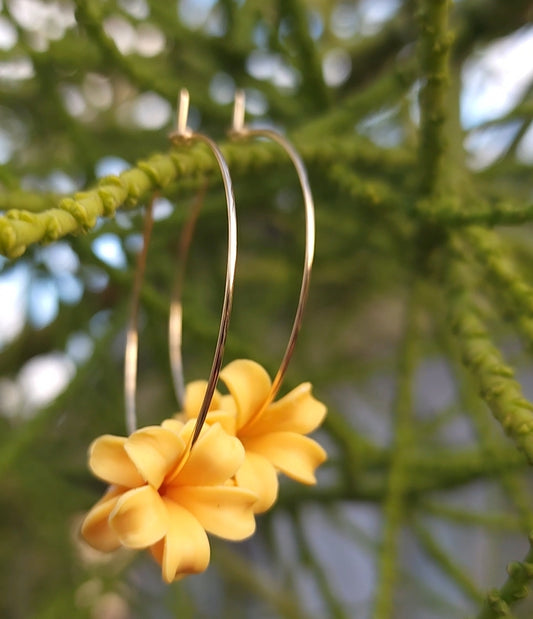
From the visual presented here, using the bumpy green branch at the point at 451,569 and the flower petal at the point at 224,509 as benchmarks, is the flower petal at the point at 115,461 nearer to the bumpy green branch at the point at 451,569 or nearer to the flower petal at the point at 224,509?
the flower petal at the point at 224,509

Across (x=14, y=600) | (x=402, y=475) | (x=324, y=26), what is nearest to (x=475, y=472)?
(x=402, y=475)

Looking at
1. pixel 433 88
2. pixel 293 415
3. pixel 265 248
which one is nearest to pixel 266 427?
pixel 293 415

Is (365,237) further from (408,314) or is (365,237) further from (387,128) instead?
(387,128)

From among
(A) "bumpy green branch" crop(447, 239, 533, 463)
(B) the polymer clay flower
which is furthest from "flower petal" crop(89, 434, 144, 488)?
(A) "bumpy green branch" crop(447, 239, 533, 463)

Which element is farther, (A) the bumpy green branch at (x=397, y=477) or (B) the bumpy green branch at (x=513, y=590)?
(A) the bumpy green branch at (x=397, y=477)

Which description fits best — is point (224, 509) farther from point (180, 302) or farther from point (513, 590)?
point (180, 302)

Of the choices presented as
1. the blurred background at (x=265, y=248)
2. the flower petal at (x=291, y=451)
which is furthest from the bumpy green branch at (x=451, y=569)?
the flower petal at (x=291, y=451)

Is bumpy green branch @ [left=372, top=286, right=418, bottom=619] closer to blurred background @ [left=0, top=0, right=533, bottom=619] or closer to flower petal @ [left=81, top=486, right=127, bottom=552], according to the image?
blurred background @ [left=0, top=0, right=533, bottom=619]
